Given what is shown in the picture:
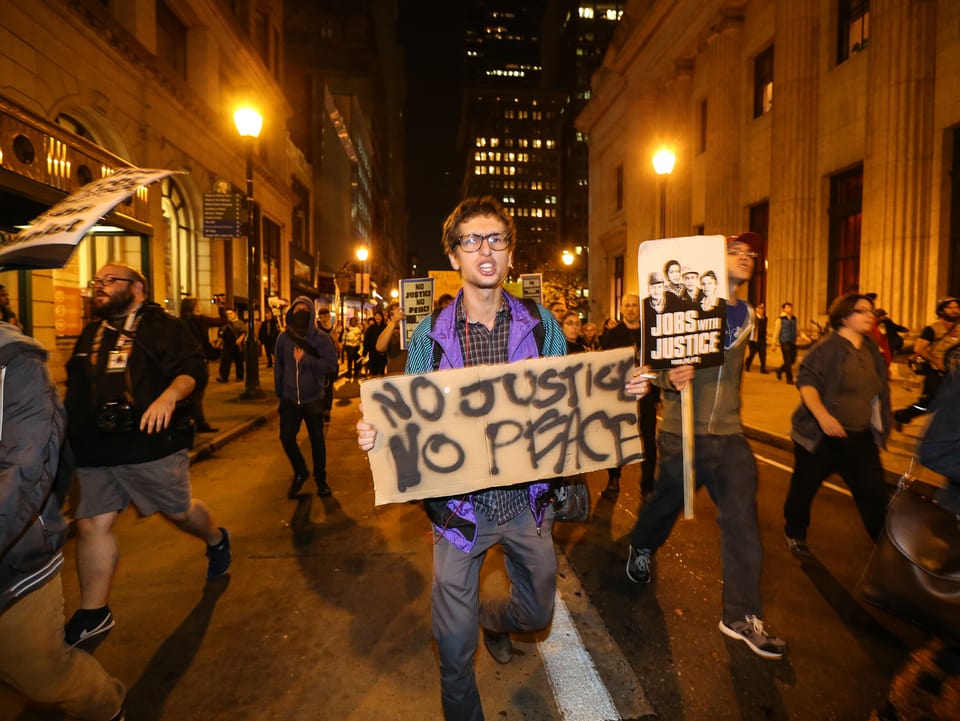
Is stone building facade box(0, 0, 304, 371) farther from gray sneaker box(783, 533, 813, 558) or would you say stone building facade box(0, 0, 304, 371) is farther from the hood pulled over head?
gray sneaker box(783, 533, 813, 558)

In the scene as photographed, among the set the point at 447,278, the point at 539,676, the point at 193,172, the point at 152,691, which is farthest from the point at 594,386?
the point at 193,172

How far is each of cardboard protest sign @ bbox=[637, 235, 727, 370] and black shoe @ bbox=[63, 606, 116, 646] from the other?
340cm

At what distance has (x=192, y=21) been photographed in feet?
60.1

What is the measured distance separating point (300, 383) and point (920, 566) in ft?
17.6

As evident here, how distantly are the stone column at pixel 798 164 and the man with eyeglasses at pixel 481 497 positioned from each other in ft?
56.0

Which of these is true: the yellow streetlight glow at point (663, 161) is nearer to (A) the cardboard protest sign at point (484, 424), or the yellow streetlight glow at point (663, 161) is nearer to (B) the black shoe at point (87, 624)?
(A) the cardboard protest sign at point (484, 424)

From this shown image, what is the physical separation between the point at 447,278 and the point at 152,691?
11.5 meters

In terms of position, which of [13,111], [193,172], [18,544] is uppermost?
[193,172]

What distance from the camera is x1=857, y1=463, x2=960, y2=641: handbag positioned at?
6.82ft

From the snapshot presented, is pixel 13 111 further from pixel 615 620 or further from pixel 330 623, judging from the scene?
pixel 615 620

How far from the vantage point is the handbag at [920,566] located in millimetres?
2078

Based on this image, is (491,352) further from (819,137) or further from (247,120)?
(819,137)

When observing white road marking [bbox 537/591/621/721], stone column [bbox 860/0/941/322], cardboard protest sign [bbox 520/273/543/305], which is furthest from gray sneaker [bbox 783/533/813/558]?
stone column [bbox 860/0/941/322]

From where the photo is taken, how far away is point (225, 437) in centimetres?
908
